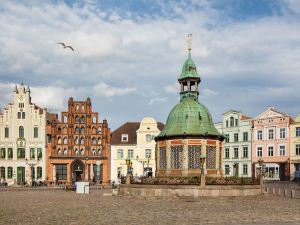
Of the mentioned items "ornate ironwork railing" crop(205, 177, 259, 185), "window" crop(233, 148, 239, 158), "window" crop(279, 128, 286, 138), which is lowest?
"ornate ironwork railing" crop(205, 177, 259, 185)

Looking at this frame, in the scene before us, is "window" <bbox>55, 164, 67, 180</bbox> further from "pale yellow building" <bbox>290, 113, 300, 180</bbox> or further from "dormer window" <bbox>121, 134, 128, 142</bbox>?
"pale yellow building" <bbox>290, 113, 300, 180</bbox>

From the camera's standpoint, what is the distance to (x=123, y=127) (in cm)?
8688

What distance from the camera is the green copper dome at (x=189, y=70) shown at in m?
45.9

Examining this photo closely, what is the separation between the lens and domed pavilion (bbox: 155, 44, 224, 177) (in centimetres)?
4216

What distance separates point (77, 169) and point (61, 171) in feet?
8.75

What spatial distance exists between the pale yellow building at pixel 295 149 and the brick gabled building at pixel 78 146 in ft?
100

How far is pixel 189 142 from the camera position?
42406 millimetres

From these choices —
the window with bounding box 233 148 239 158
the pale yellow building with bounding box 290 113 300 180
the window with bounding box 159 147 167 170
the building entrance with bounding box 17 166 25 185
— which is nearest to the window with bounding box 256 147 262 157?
the window with bounding box 233 148 239 158

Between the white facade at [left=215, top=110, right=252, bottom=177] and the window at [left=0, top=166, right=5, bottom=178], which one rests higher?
the white facade at [left=215, top=110, right=252, bottom=177]

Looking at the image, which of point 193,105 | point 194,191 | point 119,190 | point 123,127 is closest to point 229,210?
point 194,191

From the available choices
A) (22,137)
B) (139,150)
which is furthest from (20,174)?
(139,150)

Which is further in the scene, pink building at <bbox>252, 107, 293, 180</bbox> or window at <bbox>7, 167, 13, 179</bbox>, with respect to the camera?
window at <bbox>7, 167, 13, 179</bbox>

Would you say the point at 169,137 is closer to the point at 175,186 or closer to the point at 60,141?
the point at 175,186

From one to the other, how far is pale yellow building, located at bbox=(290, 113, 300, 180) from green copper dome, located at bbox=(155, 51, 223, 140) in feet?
109
